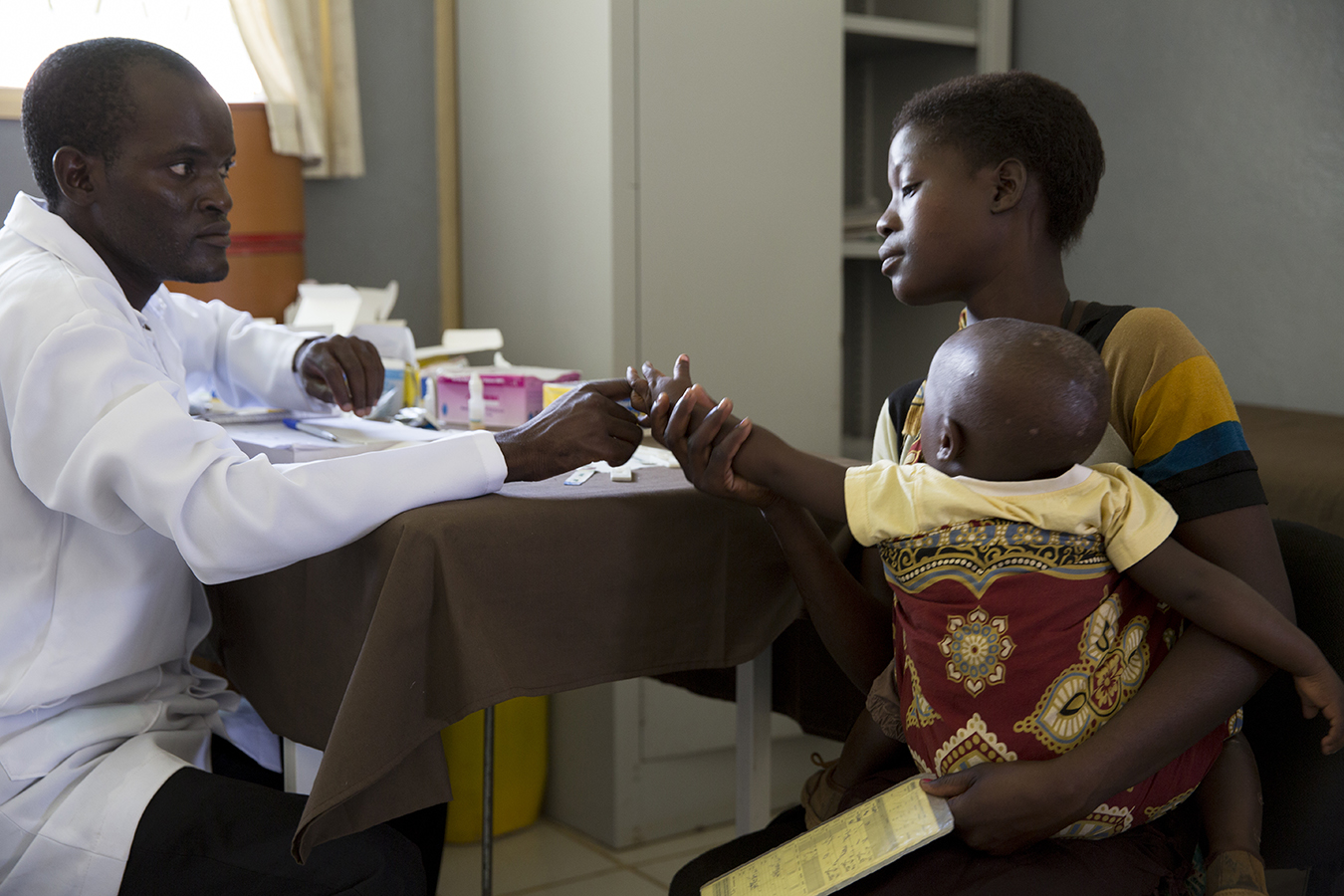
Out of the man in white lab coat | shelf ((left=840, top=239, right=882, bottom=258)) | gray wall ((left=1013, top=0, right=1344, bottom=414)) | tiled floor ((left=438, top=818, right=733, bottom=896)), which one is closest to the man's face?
the man in white lab coat

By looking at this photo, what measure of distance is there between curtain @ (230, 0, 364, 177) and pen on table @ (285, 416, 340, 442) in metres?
0.94

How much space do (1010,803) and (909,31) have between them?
214 centimetres

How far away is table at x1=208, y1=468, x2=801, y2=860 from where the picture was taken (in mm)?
979

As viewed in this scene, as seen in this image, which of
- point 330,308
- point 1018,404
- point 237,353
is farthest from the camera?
point 330,308

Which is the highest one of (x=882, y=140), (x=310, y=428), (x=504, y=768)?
(x=882, y=140)

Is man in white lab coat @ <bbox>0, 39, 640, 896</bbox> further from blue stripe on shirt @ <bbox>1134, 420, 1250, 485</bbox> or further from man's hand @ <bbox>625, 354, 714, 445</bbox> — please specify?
blue stripe on shirt @ <bbox>1134, 420, 1250, 485</bbox>

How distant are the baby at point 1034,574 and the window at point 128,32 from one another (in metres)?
1.79

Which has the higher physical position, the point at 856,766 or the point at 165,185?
the point at 165,185

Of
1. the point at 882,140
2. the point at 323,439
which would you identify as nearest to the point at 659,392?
the point at 323,439

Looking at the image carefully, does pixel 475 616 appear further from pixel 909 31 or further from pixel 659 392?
pixel 909 31

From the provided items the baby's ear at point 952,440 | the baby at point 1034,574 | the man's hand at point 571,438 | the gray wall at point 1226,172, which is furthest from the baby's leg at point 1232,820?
the gray wall at point 1226,172

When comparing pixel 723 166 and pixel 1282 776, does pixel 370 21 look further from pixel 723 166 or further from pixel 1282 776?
pixel 1282 776

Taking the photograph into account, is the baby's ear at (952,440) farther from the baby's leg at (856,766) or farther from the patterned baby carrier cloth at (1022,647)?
the baby's leg at (856,766)

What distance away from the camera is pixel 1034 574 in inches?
34.5
